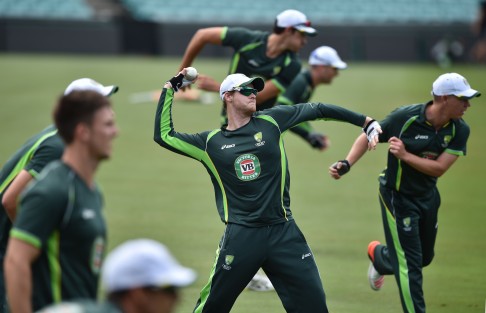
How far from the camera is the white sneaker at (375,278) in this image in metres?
9.93

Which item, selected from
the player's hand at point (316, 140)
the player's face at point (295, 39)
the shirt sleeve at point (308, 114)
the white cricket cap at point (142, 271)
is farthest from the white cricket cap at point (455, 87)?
the white cricket cap at point (142, 271)

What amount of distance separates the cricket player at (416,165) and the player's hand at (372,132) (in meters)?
0.55

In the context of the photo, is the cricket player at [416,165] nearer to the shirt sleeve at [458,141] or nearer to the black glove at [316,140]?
the shirt sleeve at [458,141]

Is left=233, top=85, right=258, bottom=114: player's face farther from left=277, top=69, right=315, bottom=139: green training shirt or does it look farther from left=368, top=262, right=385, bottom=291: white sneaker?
left=277, top=69, right=315, bottom=139: green training shirt

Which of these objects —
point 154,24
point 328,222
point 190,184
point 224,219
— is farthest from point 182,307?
point 154,24

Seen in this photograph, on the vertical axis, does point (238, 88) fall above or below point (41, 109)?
above

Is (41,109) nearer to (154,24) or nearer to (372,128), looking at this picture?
(154,24)

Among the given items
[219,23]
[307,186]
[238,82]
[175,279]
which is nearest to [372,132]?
[238,82]

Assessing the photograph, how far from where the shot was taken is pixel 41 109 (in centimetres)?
2205

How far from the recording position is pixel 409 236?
28.6 ft

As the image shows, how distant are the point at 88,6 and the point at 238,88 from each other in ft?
85.0

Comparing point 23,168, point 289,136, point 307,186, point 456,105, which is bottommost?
point 289,136

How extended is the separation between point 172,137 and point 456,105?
265cm

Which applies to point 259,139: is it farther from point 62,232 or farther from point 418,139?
point 62,232
